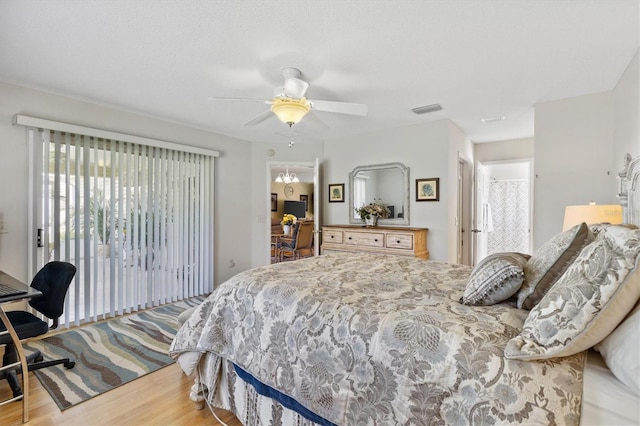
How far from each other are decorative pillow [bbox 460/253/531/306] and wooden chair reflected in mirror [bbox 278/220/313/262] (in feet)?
16.5

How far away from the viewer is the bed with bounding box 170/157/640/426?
90 cm

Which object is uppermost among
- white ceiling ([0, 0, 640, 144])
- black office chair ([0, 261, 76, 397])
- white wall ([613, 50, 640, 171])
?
white ceiling ([0, 0, 640, 144])

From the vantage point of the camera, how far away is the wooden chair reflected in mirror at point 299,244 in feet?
20.9

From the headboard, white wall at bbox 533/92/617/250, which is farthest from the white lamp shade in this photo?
white wall at bbox 533/92/617/250

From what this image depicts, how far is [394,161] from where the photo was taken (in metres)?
4.38

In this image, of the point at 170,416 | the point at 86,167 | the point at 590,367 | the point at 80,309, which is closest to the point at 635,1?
the point at 590,367

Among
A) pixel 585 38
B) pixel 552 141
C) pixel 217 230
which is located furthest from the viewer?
pixel 217 230

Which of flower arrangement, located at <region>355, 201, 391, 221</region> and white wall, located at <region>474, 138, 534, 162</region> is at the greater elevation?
white wall, located at <region>474, 138, 534, 162</region>

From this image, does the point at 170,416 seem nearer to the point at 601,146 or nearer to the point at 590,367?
the point at 590,367

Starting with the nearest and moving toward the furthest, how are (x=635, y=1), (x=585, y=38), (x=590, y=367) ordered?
1. (x=590, y=367)
2. (x=635, y=1)
3. (x=585, y=38)

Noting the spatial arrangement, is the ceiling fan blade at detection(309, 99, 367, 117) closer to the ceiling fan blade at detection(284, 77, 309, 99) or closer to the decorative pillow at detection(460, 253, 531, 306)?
the ceiling fan blade at detection(284, 77, 309, 99)

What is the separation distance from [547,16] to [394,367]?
2.18 meters

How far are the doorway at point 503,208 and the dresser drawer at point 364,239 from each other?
2.21 meters

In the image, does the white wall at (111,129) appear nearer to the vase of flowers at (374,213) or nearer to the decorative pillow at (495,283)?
the vase of flowers at (374,213)
